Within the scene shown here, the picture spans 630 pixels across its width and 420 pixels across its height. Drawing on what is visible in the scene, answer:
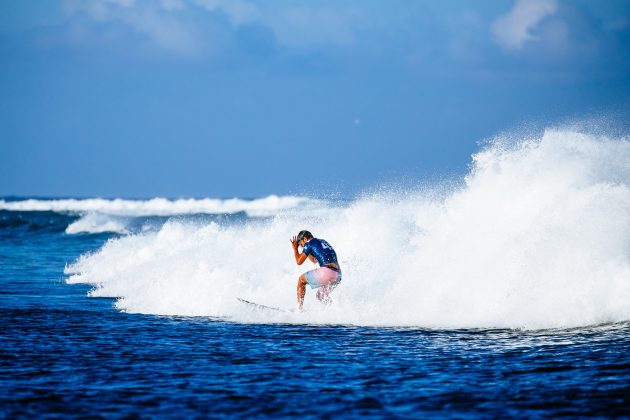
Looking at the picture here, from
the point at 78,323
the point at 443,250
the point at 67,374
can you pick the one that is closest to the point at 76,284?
the point at 78,323

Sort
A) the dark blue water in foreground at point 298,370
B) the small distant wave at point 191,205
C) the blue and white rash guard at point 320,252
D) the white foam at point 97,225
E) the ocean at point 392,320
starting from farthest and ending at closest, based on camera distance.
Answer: the small distant wave at point 191,205, the white foam at point 97,225, the blue and white rash guard at point 320,252, the ocean at point 392,320, the dark blue water in foreground at point 298,370

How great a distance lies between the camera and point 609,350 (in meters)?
9.31

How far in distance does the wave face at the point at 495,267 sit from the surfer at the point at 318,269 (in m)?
0.37

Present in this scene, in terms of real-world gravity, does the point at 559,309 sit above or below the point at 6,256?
below

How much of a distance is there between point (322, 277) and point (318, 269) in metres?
0.16

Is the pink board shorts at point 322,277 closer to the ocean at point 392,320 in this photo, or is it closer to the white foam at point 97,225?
the ocean at point 392,320

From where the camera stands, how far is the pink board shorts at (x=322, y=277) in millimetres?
13414

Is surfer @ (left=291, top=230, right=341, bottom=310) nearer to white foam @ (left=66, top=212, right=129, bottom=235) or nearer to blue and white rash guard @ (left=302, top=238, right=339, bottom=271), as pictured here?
blue and white rash guard @ (left=302, top=238, right=339, bottom=271)

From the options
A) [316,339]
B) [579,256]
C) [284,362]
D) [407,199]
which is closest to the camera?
[284,362]

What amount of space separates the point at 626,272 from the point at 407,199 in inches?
534

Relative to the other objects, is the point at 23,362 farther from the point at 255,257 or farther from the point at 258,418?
the point at 255,257

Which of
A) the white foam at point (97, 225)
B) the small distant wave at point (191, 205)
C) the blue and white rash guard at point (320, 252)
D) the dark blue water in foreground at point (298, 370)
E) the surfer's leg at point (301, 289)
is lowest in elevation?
the dark blue water in foreground at point (298, 370)

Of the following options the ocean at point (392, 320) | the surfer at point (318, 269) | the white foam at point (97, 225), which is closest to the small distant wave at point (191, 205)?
the white foam at point (97, 225)

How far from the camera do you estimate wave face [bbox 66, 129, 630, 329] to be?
38.7ft
